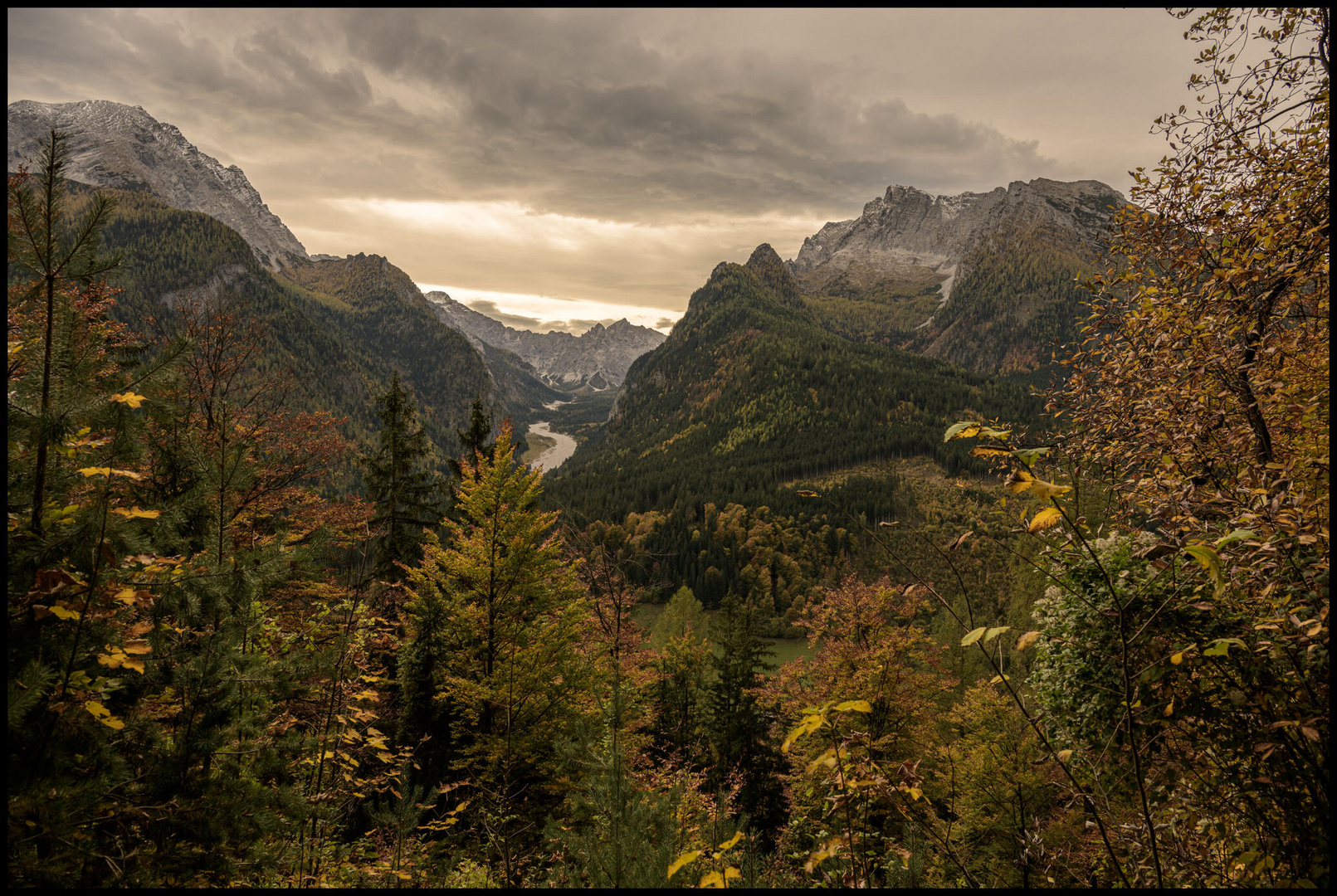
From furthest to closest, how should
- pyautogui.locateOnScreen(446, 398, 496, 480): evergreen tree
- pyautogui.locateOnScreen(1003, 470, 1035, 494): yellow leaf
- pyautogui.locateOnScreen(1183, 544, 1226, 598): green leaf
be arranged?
pyautogui.locateOnScreen(446, 398, 496, 480): evergreen tree → pyautogui.locateOnScreen(1003, 470, 1035, 494): yellow leaf → pyautogui.locateOnScreen(1183, 544, 1226, 598): green leaf

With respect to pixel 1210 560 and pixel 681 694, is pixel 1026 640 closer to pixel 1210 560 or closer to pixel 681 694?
pixel 1210 560

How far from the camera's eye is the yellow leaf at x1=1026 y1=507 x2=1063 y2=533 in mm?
2707

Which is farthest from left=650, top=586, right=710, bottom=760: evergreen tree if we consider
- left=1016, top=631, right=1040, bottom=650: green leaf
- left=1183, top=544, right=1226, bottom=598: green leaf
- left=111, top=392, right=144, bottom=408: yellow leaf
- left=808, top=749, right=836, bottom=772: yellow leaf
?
left=1183, top=544, right=1226, bottom=598: green leaf

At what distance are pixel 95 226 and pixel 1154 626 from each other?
34.5 ft

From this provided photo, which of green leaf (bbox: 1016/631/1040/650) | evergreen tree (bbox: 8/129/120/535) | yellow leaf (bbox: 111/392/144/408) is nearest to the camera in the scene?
green leaf (bbox: 1016/631/1040/650)

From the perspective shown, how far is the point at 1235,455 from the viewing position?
6180 millimetres

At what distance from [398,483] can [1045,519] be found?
24376 millimetres

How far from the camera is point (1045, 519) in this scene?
2814mm

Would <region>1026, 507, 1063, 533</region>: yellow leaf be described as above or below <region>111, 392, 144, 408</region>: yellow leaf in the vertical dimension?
below

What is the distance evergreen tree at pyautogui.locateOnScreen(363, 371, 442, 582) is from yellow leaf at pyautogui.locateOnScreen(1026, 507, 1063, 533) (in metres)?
23.0

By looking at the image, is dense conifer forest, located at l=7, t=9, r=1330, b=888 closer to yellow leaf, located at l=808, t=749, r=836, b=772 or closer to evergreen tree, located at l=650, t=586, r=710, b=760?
yellow leaf, located at l=808, t=749, r=836, b=772

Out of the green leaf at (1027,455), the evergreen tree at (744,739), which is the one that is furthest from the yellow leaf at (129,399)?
the evergreen tree at (744,739)

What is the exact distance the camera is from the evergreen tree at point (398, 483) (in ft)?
74.7

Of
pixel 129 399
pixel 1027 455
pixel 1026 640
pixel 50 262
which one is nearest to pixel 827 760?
pixel 1026 640
